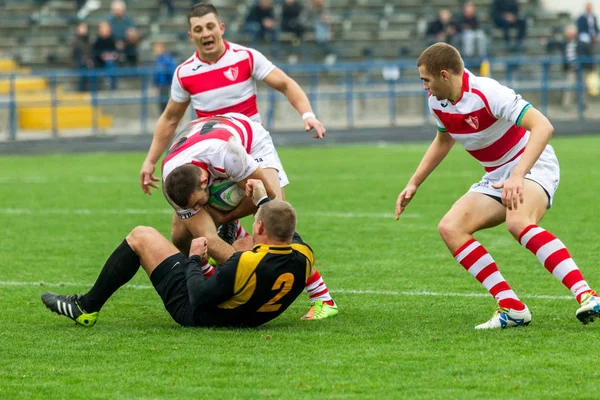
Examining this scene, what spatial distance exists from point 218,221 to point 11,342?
60.6 inches

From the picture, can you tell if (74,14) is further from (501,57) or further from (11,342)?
(11,342)

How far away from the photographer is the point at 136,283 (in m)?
8.66

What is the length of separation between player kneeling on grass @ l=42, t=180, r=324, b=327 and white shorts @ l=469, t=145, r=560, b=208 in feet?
3.74

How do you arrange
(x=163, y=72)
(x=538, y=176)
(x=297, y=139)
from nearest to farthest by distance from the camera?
(x=538, y=176)
(x=163, y=72)
(x=297, y=139)

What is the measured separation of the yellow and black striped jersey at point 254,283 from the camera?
20.2 ft

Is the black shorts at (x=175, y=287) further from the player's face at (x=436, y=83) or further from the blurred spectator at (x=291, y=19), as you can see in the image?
the blurred spectator at (x=291, y=19)

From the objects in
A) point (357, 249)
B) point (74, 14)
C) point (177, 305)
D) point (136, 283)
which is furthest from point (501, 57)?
point (177, 305)

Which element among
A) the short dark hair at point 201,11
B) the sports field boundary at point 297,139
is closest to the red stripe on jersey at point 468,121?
the short dark hair at point 201,11

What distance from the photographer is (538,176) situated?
21.6ft

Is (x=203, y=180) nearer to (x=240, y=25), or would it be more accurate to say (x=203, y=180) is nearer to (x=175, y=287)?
(x=175, y=287)

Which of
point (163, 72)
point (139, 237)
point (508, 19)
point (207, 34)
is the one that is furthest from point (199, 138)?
point (508, 19)

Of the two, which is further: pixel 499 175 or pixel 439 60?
pixel 499 175

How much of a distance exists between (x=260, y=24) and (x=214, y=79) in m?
20.1

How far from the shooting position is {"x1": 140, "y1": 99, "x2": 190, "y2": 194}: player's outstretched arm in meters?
7.84
